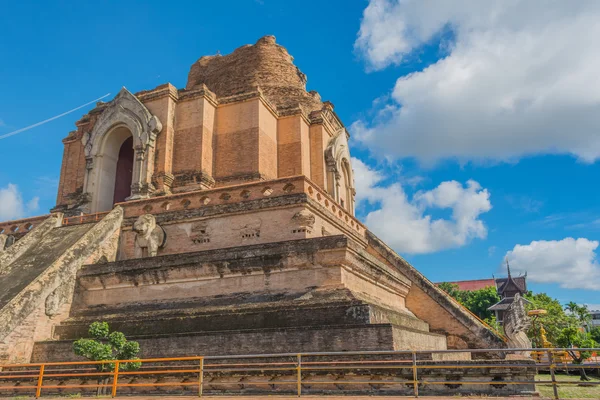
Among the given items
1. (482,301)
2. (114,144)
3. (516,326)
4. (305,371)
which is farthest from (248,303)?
(482,301)

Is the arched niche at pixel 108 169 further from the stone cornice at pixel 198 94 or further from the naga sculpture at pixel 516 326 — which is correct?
the naga sculpture at pixel 516 326

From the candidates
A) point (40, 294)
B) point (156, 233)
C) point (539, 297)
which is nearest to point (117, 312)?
point (40, 294)

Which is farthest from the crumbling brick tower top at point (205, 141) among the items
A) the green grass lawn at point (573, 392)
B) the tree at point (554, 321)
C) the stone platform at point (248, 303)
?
the tree at point (554, 321)

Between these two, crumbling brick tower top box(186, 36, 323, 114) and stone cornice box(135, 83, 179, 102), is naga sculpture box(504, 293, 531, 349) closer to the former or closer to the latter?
crumbling brick tower top box(186, 36, 323, 114)

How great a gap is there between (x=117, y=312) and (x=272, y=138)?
31.5 ft

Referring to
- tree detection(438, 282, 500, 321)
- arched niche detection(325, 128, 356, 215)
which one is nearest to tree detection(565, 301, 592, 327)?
tree detection(438, 282, 500, 321)

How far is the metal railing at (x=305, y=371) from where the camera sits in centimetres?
800

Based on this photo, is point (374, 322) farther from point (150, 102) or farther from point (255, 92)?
point (150, 102)

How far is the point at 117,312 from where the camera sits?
1255cm

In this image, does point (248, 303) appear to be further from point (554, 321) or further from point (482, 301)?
point (482, 301)

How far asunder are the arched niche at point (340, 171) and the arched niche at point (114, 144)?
673 centimetres

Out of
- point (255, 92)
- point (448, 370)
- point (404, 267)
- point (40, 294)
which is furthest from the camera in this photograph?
point (255, 92)

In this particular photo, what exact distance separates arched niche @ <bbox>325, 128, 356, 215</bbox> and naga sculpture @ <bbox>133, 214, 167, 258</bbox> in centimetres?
818

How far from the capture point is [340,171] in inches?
856
